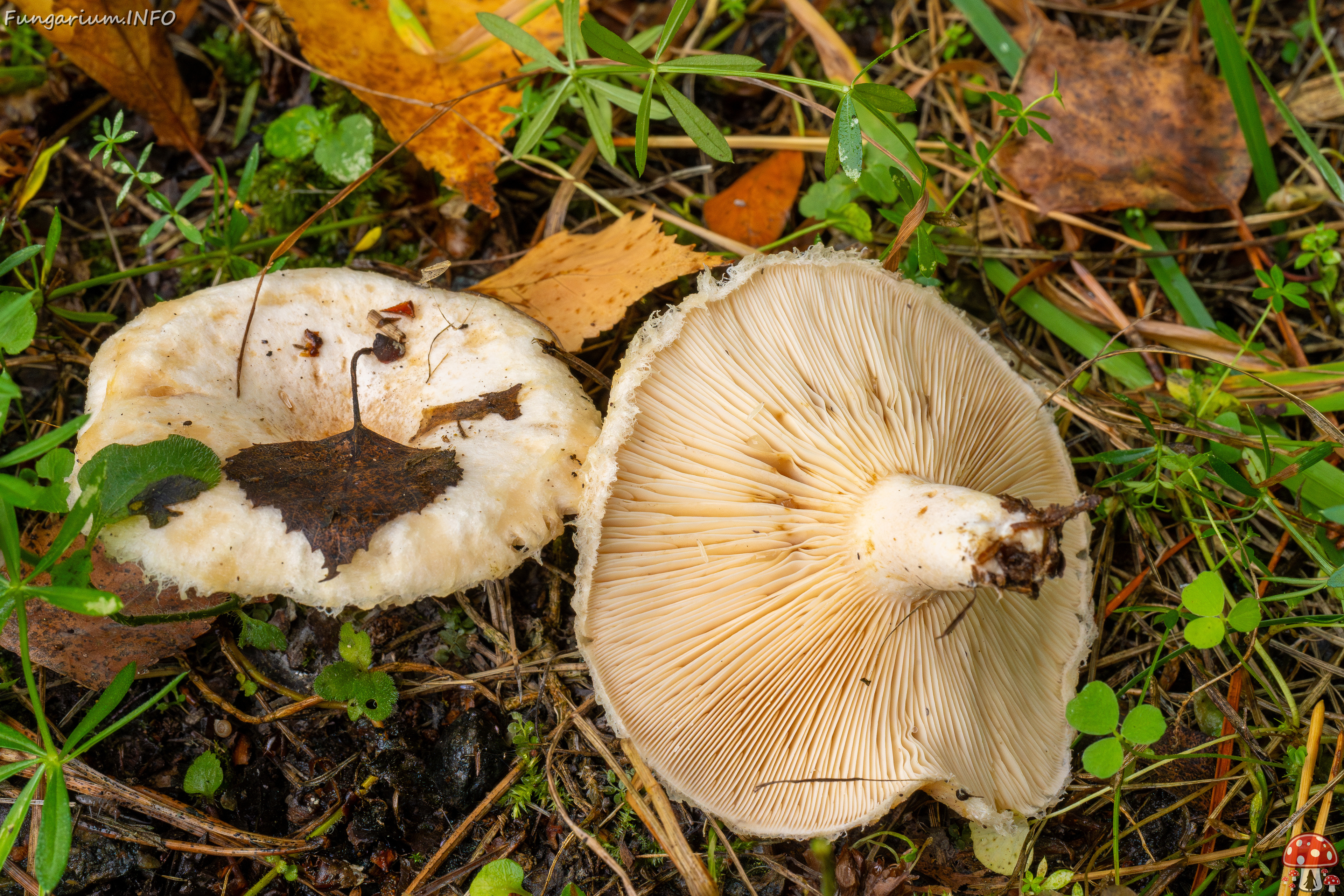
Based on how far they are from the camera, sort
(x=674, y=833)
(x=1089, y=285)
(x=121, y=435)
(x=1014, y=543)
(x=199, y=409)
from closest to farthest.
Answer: (x=1014, y=543) < (x=121, y=435) < (x=199, y=409) < (x=674, y=833) < (x=1089, y=285)

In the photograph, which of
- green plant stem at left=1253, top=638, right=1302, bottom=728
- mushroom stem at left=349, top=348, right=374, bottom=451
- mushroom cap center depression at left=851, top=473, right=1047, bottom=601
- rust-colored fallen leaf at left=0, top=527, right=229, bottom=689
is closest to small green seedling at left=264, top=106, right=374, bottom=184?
mushroom stem at left=349, top=348, right=374, bottom=451

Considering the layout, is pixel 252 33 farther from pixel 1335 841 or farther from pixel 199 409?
pixel 1335 841

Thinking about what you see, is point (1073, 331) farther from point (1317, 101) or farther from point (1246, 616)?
point (1317, 101)

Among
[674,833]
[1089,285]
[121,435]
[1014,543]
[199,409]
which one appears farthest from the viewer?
[1089,285]

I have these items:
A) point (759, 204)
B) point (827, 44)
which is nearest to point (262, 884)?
point (759, 204)

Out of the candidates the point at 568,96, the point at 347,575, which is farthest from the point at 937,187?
the point at 347,575

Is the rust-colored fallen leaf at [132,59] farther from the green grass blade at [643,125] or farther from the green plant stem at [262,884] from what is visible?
the green plant stem at [262,884]

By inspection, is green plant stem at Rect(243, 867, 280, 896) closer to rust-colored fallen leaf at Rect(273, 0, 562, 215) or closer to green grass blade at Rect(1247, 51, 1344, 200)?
rust-colored fallen leaf at Rect(273, 0, 562, 215)
